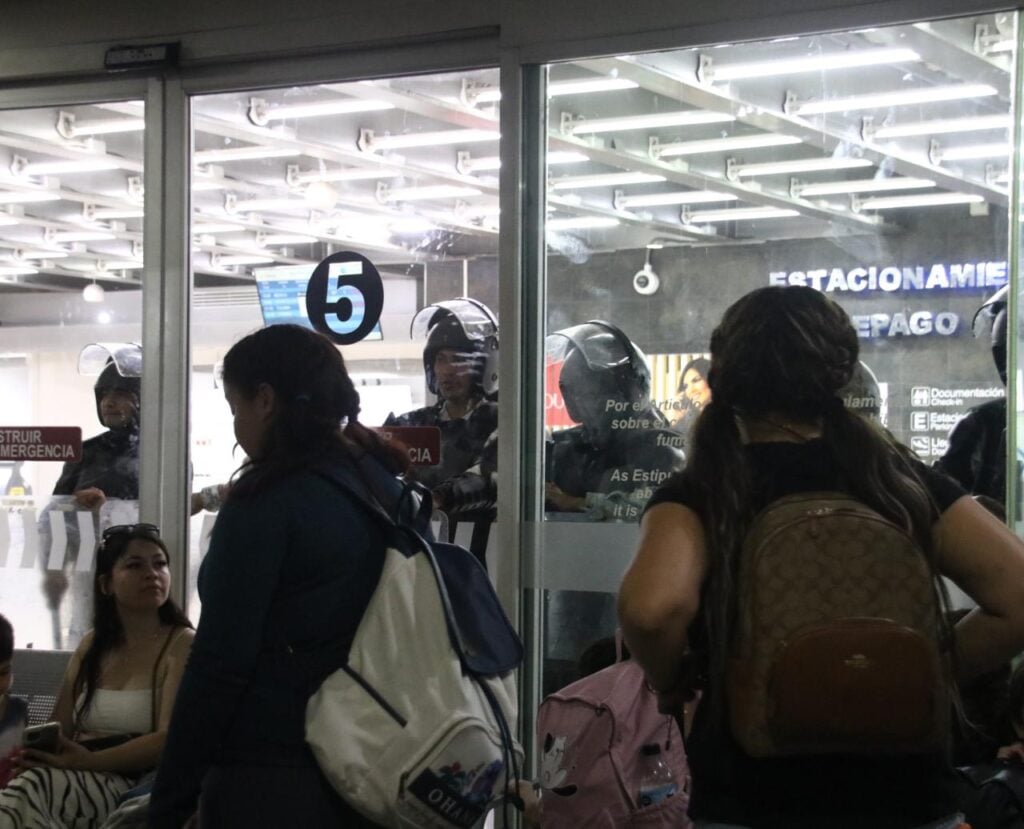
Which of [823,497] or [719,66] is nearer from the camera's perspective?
[823,497]

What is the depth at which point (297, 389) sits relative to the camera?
2.31 metres

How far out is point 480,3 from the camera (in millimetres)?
3873

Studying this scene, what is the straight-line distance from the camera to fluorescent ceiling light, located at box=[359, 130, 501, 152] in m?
3.95

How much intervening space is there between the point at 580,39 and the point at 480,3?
338 mm

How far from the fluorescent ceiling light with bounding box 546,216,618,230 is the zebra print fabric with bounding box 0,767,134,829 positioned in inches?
73.2

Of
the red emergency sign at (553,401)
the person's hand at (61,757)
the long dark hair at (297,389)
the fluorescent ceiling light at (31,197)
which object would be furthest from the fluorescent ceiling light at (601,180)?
the person's hand at (61,757)

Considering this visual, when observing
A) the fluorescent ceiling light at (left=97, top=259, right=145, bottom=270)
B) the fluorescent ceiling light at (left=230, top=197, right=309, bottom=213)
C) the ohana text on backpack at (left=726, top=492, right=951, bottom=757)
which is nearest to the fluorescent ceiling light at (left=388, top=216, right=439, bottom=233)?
the fluorescent ceiling light at (left=230, top=197, right=309, bottom=213)

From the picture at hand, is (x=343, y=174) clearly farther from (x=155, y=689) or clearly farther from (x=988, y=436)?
(x=988, y=436)

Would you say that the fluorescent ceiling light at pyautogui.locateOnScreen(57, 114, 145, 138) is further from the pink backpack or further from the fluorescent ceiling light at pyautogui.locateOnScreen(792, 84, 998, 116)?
the pink backpack

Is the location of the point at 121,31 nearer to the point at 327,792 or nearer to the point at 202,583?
the point at 202,583

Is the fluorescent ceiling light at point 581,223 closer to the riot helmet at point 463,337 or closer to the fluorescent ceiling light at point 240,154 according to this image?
the riot helmet at point 463,337

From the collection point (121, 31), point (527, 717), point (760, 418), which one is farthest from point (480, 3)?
point (760, 418)

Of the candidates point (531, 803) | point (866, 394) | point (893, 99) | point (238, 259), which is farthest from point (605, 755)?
point (238, 259)

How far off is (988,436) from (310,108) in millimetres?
2227
